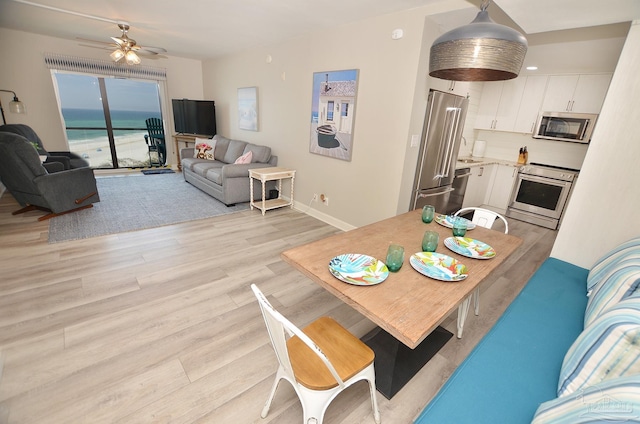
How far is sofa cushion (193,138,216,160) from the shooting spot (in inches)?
220

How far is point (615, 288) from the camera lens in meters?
1.43

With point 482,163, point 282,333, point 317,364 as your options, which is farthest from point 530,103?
point 282,333

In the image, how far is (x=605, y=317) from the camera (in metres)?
1.10

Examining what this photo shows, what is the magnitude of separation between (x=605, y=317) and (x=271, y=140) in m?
4.62

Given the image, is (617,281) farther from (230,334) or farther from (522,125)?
(522,125)

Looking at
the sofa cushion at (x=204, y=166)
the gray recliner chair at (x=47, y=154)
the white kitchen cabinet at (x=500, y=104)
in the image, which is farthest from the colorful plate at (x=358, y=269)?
the gray recliner chair at (x=47, y=154)

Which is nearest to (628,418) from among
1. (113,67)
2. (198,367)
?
(198,367)

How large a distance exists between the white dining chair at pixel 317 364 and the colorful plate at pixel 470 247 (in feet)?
2.63

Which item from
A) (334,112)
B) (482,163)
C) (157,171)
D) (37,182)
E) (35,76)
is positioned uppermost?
(35,76)

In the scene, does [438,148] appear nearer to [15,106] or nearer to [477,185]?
[477,185]

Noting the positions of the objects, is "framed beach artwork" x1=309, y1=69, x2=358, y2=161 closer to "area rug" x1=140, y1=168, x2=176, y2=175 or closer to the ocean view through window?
"area rug" x1=140, y1=168, x2=176, y2=175

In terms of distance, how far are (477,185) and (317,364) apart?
14.7 ft

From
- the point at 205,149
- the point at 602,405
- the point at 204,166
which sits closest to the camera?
the point at 602,405

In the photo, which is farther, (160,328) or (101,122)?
(101,122)
